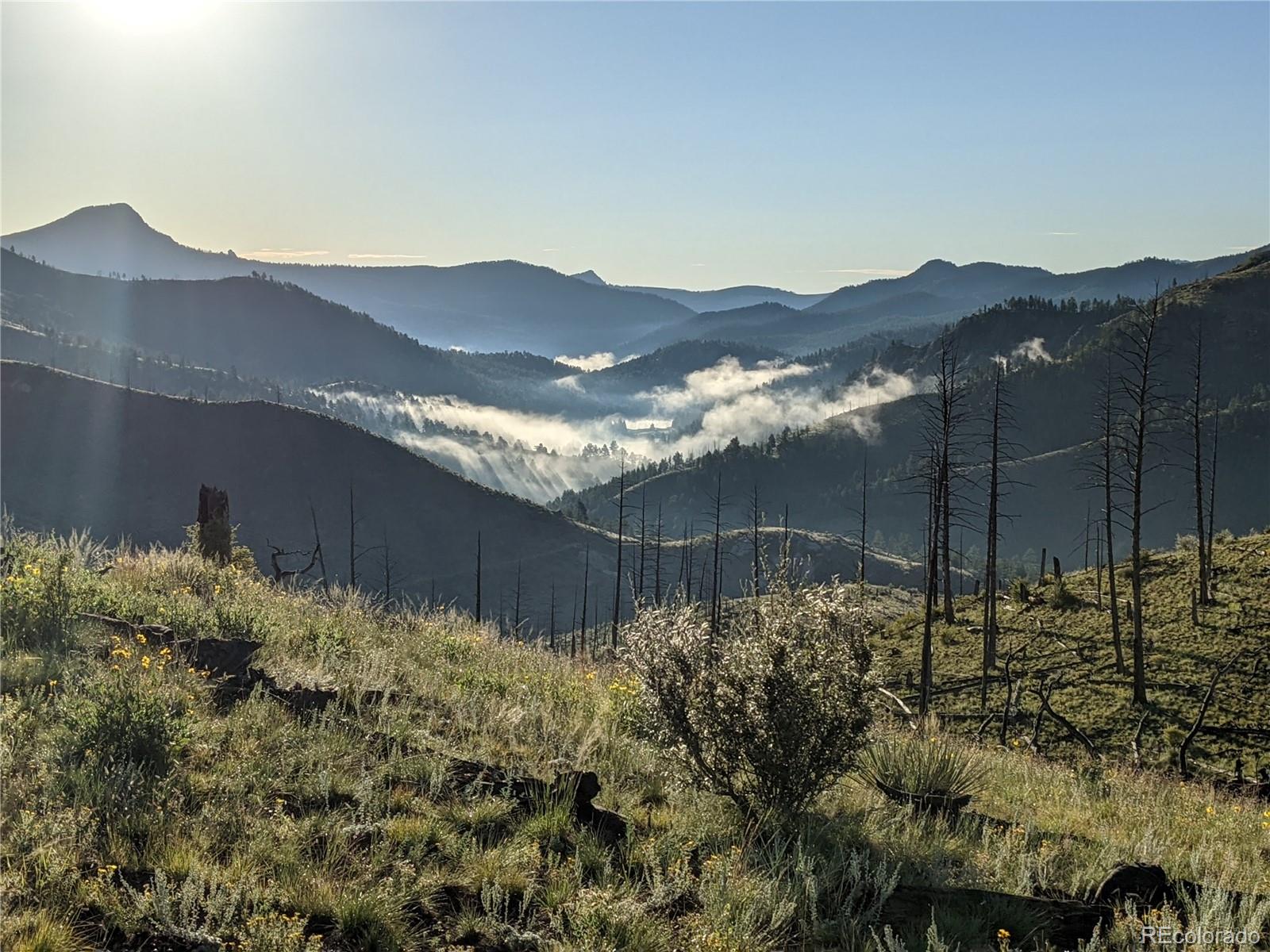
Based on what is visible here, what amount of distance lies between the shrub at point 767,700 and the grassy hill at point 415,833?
323 mm

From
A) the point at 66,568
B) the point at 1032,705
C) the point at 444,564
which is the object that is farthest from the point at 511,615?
the point at 66,568

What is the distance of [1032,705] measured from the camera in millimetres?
30609

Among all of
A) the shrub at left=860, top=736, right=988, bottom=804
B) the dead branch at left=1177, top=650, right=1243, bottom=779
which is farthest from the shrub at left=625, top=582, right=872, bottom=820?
the dead branch at left=1177, top=650, right=1243, bottom=779

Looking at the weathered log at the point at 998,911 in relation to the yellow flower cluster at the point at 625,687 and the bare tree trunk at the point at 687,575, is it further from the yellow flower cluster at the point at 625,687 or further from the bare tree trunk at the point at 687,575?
the yellow flower cluster at the point at 625,687

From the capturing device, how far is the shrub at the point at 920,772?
272 inches

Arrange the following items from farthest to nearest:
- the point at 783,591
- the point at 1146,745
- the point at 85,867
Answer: the point at 1146,745 < the point at 783,591 < the point at 85,867

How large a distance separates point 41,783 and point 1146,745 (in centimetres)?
3003

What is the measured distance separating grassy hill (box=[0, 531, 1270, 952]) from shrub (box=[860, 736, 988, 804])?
0.61 feet

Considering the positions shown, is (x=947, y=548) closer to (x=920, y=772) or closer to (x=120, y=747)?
(x=920, y=772)

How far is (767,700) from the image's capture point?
6086mm

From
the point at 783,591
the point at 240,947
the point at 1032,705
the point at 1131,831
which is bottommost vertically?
the point at 1032,705

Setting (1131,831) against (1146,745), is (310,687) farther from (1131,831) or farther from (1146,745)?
(1146,745)

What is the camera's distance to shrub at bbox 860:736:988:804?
6906 millimetres

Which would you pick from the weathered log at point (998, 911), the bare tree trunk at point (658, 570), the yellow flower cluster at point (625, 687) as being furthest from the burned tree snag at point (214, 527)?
the weathered log at point (998, 911)
